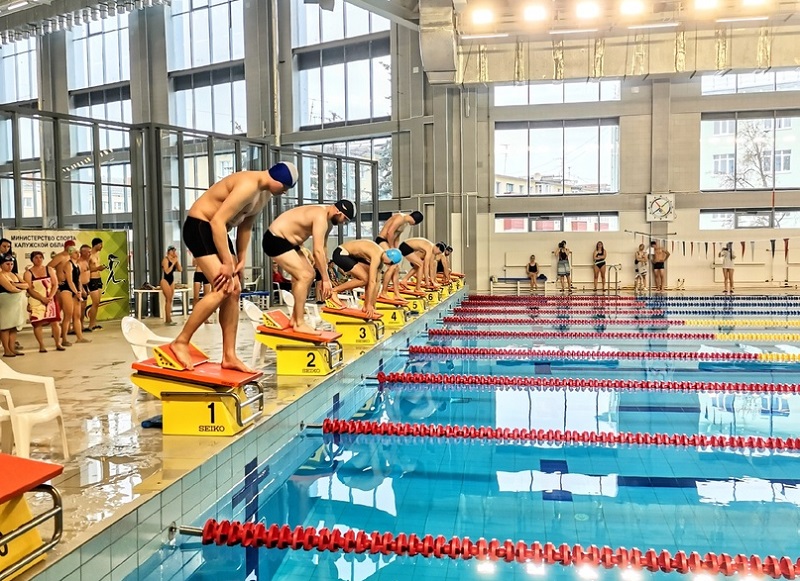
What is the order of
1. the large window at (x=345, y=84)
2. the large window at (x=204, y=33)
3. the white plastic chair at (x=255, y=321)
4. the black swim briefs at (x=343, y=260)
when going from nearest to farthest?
the white plastic chair at (x=255, y=321) → the black swim briefs at (x=343, y=260) → the large window at (x=345, y=84) → the large window at (x=204, y=33)

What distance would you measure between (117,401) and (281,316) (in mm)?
1628

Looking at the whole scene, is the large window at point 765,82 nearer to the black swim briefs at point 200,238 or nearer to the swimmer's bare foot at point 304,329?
the swimmer's bare foot at point 304,329

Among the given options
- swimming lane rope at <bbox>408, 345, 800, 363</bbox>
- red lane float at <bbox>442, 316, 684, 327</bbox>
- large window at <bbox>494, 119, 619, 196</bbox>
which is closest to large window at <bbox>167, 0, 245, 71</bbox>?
large window at <bbox>494, 119, 619, 196</bbox>

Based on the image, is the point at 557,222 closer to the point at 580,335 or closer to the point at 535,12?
the point at 535,12

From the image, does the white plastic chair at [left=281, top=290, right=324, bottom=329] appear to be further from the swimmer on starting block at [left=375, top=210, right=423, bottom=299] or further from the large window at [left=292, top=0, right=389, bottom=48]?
the large window at [left=292, top=0, right=389, bottom=48]

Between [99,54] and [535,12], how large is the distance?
16515 mm

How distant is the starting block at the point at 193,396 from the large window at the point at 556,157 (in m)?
16.2

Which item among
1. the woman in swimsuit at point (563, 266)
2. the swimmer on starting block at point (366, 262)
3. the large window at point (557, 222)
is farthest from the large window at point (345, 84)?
the swimmer on starting block at point (366, 262)

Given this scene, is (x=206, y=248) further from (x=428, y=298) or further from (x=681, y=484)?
(x=428, y=298)

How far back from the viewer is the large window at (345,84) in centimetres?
1906

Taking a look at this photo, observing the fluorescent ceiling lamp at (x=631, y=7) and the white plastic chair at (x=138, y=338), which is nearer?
the white plastic chair at (x=138, y=338)

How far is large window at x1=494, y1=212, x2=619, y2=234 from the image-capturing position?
18453 mm

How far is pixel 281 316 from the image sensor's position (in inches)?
230

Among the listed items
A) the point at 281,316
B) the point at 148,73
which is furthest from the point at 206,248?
the point at 148,73
